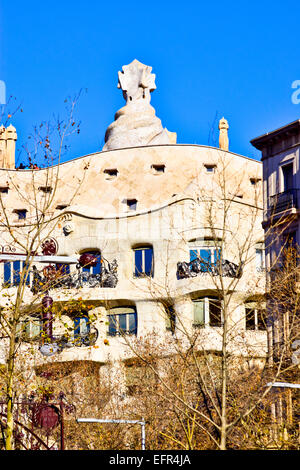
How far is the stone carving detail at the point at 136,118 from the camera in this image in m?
56.6

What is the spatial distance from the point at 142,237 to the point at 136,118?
44.1ft

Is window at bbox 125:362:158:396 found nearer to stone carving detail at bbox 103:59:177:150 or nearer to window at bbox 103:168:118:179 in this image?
window at bbox 103:168:118:179

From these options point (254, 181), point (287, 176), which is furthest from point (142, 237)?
point (287, 176)

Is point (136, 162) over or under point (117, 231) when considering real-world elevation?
over

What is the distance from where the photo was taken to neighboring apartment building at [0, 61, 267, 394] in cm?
4238

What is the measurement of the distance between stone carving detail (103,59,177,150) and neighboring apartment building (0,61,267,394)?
0.06 m

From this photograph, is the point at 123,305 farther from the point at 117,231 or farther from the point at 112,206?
the point at 112,206

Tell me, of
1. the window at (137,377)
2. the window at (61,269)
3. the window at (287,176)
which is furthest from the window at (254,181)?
the window at (287,176)

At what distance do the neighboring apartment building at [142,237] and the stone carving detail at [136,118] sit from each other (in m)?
0.06

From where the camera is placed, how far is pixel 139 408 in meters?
33.4

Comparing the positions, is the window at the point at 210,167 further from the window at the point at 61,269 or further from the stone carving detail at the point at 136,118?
the window at the point at 61,269

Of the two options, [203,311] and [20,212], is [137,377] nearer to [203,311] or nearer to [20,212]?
[203,311]
